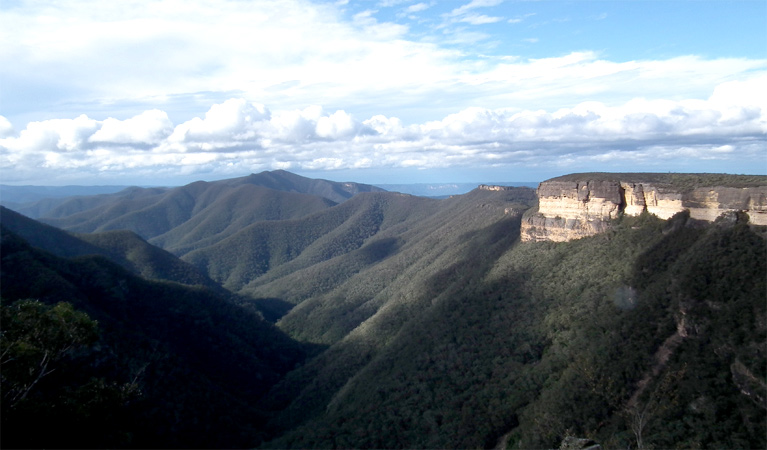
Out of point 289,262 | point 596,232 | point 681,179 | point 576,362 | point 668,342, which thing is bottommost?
point 289,262

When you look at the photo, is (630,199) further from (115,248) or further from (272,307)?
(115,248)

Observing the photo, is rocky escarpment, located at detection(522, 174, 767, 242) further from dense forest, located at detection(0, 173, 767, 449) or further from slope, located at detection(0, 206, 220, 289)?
slope, located at detection(0, 206, 220, 289)

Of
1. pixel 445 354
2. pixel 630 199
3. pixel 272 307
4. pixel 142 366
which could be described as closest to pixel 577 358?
pixel 445 354

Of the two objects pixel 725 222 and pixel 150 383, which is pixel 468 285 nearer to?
pixel 725 222

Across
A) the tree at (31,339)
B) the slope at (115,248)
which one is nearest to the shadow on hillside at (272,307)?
the slope at (115,248)

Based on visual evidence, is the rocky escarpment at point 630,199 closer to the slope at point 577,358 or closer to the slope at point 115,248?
the slope at point 577,358

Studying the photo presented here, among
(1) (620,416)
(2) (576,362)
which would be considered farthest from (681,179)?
(1) (620,416)
